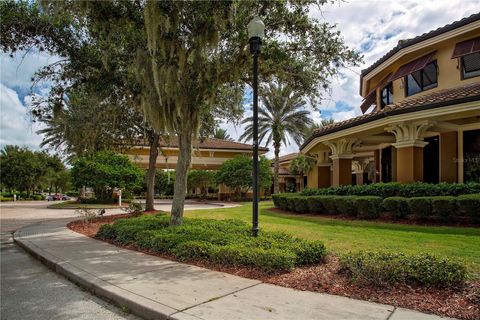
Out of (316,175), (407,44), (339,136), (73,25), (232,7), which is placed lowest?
(316,175)

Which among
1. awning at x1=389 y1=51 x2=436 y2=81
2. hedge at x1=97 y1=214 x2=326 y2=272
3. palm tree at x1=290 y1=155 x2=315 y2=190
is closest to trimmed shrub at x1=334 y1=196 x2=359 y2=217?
hedge at x1=97 y1=214 x2=326 y2=272

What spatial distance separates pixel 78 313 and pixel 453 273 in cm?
512

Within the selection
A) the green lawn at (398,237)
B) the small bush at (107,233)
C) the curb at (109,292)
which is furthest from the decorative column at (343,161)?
the curb at (109,292)

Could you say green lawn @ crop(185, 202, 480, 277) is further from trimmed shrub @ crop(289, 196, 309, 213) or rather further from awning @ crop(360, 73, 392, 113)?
awning @ crop(360, 73, 392, 113)

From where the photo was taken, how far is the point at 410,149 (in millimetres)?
13047

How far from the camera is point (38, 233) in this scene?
12.6 m

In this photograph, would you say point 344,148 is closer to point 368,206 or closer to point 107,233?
point 368,206

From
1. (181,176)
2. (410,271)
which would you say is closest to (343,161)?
(181,176)

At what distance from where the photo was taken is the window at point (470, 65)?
13.6m

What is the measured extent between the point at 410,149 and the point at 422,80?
451 centimetres

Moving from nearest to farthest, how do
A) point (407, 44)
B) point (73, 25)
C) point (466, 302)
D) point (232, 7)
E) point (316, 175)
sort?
point (466, 302) < point (232, 7) < point (73, 25) < point (407, 44) < point (316, 175)

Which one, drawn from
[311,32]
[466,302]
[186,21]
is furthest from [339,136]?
[466,302]

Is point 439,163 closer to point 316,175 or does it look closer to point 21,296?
point 316,175

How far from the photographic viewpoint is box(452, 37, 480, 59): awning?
1297 cm
